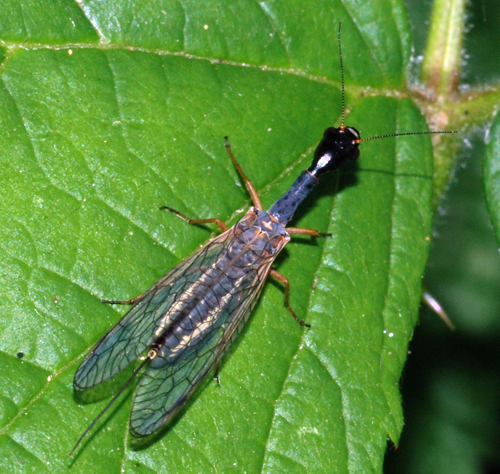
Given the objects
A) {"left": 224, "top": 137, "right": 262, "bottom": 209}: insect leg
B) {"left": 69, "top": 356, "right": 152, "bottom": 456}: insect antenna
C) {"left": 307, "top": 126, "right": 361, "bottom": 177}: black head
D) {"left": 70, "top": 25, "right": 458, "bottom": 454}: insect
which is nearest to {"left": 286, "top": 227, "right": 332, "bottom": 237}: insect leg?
{"left": 70, "top": 25, "right": 458, "bottom": 454}: insect

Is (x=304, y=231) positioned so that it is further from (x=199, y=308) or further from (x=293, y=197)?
(x=199, y=308)

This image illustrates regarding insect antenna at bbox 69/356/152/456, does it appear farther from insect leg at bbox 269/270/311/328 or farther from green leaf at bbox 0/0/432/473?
insect leg at bbox 269/270/311/328

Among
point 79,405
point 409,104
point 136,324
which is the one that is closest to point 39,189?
point 136,324

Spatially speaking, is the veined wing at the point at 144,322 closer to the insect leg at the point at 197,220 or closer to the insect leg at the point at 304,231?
the insect leg at the point at 197,220

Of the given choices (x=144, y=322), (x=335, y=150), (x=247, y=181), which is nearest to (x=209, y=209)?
(x=247, y=181)

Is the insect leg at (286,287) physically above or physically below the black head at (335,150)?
below

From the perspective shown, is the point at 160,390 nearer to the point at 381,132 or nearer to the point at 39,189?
the point at 39,189

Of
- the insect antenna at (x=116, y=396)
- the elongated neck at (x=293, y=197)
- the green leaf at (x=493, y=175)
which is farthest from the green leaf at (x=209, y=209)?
the green leaf at (x=493, y=175)
